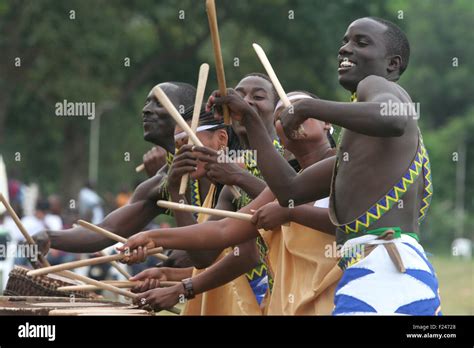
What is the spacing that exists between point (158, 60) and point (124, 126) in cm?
704

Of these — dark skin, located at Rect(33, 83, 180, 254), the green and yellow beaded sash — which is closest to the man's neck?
dark skin, located at Rect(33, 83, 180, 254)

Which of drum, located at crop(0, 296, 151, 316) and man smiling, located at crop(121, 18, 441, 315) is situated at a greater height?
man smiling, located at crop(121, 18, 441, 315)

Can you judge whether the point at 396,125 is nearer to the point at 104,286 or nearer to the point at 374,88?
the point at 374,88

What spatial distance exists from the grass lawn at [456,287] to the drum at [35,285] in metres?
10.3

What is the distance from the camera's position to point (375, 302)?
5.81m

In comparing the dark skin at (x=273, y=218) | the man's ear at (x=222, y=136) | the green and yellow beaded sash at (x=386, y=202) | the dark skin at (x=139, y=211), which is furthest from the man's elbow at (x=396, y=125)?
the dark skin at (x=139, y=211)

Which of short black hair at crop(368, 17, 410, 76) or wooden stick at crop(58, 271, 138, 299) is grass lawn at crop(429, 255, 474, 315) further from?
short black hair at crop(368, 17, 410, 76)

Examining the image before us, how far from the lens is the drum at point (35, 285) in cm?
774

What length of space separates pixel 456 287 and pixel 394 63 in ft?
68.0

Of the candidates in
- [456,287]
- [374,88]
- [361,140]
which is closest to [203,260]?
[361,140]

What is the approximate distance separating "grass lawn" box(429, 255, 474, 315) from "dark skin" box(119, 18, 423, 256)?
37.2 ft

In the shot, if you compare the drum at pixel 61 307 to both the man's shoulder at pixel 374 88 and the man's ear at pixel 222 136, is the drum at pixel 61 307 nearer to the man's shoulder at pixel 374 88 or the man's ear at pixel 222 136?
the man's ear at pixel 222 136

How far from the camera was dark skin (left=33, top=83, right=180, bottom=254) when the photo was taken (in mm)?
8844

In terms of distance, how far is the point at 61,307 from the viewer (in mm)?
6848
